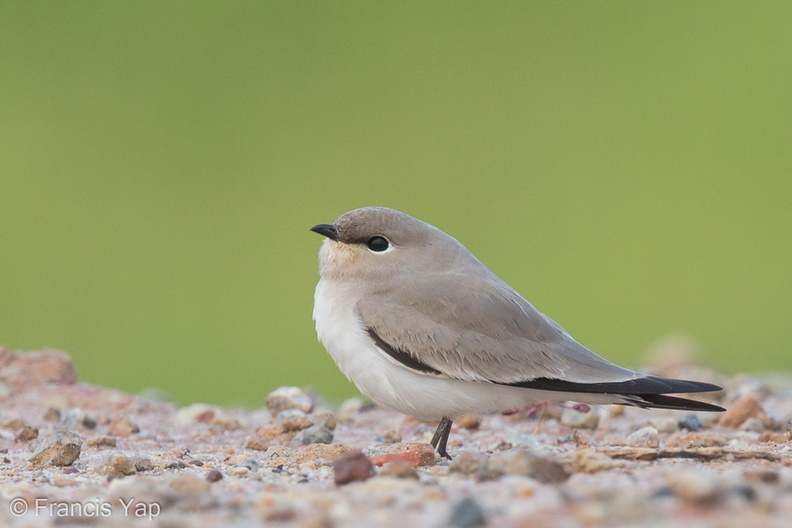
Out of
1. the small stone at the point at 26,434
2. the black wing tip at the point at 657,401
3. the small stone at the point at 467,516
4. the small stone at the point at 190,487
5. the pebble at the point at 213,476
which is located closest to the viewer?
the small stone at the point at 467,516

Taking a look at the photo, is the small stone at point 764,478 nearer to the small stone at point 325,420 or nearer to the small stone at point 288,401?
the small stone at point 325,420

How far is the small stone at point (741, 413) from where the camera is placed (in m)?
6.26

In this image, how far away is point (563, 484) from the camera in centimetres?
353

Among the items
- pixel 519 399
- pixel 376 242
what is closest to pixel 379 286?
pixel 376 242

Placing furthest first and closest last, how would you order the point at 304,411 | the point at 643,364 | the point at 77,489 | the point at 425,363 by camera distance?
the point at 643,364 → the point at 304,411 → the point at 425,363 → the point at 77,489

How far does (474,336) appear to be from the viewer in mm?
5156

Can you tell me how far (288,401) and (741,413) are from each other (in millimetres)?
2951

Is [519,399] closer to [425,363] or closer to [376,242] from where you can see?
[425,363]

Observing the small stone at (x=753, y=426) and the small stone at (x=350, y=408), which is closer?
the small stone at (x=753, y=426)

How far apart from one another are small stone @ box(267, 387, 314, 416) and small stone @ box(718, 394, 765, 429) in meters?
2.71

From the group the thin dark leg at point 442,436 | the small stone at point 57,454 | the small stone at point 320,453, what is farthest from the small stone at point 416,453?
the small stone at point 57,454

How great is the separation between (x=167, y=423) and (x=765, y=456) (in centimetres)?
415

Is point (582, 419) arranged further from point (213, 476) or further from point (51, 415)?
point (51, 415)

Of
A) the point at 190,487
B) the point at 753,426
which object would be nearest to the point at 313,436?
the point at 190,487
